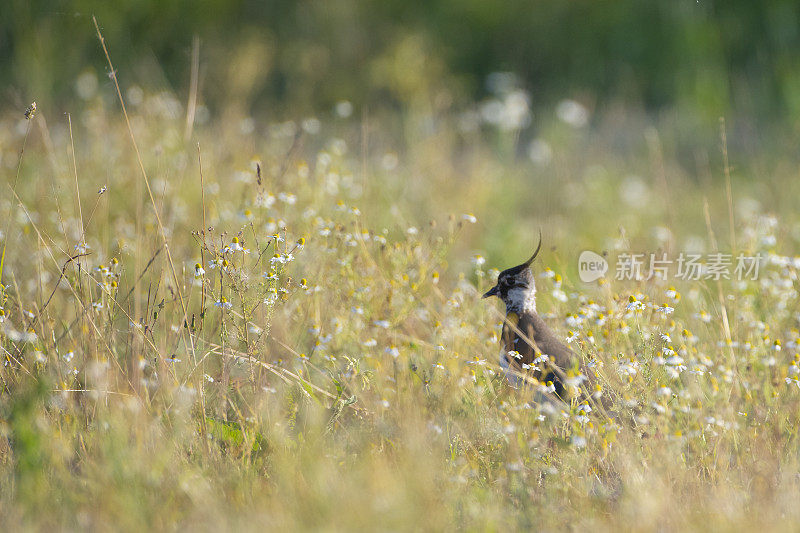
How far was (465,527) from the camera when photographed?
2258mm

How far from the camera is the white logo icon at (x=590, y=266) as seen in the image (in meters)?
3.79

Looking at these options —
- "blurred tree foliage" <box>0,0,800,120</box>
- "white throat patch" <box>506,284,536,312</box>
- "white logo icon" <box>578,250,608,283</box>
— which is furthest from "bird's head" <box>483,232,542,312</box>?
"blurred tree foliage" <box>0,0,800,120</box>

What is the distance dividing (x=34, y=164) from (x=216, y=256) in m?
2.72

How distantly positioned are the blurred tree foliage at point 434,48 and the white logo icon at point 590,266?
2.38m

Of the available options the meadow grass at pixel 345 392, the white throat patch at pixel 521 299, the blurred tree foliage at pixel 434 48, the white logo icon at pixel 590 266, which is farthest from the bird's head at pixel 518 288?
the blurred tree foliage at pixel 434 48

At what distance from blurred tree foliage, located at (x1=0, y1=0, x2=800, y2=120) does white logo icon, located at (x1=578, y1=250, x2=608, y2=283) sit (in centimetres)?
238

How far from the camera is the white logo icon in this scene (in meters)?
3.79

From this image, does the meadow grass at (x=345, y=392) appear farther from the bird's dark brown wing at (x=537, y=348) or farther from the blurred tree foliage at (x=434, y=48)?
the blurred tree foliage at (x=434, y=48)

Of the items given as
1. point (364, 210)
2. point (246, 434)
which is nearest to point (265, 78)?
point (364, 210)

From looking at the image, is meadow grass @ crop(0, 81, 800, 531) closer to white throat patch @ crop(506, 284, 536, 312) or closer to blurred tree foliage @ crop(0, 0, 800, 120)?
white throat patch @ crop(506, 284, 536, 312)

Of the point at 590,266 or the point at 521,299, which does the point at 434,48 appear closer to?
the point at 590,266

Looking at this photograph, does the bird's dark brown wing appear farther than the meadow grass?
Yes

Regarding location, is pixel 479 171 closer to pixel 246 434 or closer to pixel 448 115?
pixel 448 115

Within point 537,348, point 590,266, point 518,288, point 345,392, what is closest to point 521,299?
point 518,288
